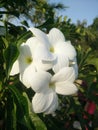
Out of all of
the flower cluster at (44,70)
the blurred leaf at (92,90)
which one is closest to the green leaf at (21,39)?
the flower cluster at (44,70)

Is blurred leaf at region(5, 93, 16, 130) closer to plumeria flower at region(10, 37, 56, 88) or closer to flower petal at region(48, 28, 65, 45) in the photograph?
plumeria flower at region(10, 37, 56, 88)

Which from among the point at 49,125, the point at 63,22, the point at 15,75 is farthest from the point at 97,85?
the point at 63,22

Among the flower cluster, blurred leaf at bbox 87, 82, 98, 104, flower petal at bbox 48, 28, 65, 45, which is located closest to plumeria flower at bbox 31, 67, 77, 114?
the flower cluster

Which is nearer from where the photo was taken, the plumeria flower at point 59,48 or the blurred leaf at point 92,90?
the plumeria flower at point 59,48

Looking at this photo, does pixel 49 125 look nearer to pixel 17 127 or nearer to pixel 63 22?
pixel 17 127

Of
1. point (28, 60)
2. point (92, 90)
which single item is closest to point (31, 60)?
point (28, 60)

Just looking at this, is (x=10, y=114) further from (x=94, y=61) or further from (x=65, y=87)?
(x=94, y=61)

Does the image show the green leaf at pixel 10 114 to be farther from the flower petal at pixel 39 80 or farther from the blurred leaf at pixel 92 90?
the blurred leaf at pixel 92 90

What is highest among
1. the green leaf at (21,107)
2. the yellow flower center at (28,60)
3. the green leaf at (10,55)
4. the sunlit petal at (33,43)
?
the sunlit petal at (33,43)
